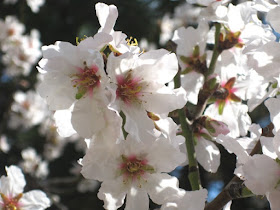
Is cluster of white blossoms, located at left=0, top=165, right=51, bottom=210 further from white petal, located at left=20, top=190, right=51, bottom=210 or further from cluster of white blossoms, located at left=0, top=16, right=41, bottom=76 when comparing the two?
cluster of white blossoms, located at left=0, top=16, right=41, bottom=76

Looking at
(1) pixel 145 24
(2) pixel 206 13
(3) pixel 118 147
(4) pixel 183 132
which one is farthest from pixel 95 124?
(1) pixel 145 24

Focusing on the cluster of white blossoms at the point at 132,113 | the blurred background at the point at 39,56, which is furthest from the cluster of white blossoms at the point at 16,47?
the cluster of white blossoms at the point at 132,113

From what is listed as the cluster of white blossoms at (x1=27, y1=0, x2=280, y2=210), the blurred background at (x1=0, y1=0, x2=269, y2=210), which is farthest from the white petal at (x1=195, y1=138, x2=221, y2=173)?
the blurred background at (x1=0, y1=0, x2=269, y2=210)

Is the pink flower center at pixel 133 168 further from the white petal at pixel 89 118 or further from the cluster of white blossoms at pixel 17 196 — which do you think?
the cluster of white blossoms at pixel 17 196

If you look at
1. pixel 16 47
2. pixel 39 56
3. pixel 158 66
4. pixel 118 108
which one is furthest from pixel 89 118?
pixel 39 56

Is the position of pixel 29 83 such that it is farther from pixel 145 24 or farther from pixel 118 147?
pixel 118 147

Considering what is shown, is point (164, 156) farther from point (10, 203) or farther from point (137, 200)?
point (10, 203)
